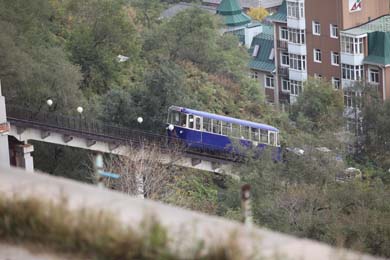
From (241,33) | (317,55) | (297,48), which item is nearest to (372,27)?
(317,55)

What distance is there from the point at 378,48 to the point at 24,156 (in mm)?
26048

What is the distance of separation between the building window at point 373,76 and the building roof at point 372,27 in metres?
1.85

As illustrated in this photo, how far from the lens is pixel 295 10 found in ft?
192

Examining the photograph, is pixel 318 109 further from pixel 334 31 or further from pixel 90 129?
pixel 334 31

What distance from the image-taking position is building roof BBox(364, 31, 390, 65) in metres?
54.7

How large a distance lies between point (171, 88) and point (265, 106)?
6.35 m

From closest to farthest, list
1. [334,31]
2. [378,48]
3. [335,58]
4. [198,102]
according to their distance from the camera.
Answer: [198,102], [378,48], [334,31], [335,58]

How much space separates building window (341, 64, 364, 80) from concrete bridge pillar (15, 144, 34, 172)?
83.7 ft

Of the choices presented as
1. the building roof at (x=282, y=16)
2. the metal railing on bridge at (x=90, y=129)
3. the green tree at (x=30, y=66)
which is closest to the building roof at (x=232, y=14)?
the building roof at (x=282, y=16)

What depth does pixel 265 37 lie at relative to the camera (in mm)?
63406

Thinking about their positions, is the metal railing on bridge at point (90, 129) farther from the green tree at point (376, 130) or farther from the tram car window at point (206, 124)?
the green tree at point (376, 130)

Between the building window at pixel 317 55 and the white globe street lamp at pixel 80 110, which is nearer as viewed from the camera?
the white globe street lamp at pixel 80 110

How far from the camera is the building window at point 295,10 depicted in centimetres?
5825

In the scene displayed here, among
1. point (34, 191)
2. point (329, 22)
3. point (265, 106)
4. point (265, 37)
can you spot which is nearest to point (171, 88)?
point (265, 106)
